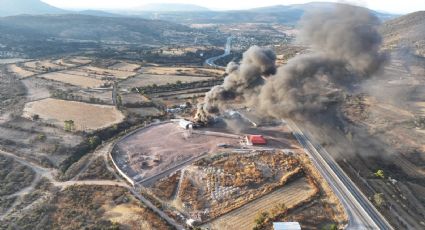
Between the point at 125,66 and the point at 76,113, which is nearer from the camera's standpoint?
the point at 76,113

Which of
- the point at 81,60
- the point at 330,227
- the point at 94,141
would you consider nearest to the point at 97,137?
the point at 94,141

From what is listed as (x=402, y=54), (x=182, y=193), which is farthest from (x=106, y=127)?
(x=402, y=54)

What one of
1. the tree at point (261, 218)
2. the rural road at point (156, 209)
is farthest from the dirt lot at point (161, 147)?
the tree at point (261, 218)

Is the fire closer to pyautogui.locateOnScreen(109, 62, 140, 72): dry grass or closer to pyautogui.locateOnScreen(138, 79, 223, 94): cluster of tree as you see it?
pyautogui.locateOnScreen(138, 79, 223, 94): cluster of tree

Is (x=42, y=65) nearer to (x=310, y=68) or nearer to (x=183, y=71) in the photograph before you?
(x=183, y=71)

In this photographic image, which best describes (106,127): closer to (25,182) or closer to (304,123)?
(25,182)

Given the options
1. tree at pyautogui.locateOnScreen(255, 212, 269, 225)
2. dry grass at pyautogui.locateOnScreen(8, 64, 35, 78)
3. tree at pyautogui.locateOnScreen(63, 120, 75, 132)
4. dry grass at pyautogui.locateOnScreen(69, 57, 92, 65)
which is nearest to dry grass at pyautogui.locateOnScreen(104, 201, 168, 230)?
tree at pyautogui.locateOnScreen(255, 212, 269, 225)
